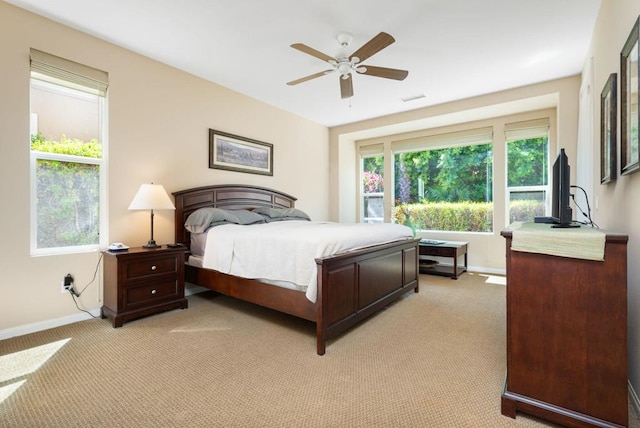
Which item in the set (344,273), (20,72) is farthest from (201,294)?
(20,72)

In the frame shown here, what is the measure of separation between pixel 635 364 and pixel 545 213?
3.66 meters

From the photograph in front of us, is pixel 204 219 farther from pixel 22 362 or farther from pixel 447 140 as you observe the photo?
pixel 447 140

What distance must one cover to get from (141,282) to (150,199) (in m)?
0.83

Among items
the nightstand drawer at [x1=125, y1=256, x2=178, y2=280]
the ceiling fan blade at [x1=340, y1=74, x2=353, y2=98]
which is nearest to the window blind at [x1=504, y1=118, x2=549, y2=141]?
the ceiling fan blade at [x1=340, y1=74, x2=353, y2=98]

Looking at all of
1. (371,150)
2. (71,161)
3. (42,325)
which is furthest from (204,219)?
(371,150)

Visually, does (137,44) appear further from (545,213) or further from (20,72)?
(545,213)

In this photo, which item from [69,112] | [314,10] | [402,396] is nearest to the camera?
[402,396]

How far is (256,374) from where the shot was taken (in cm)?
198

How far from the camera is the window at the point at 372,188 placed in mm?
6473

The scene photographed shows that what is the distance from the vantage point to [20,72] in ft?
8.48

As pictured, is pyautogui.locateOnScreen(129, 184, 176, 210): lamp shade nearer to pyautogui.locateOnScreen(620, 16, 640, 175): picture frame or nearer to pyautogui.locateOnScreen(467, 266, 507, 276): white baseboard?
pyautogui.locateOnScreen(620, 16, 640, 175): picture frame

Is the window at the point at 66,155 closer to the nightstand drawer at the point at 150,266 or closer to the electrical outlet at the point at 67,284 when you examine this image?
the electrical outlet at the point at 67,284

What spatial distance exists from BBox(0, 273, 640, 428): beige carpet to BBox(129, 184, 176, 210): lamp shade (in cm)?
112

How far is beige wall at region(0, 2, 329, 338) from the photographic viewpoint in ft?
8.34
